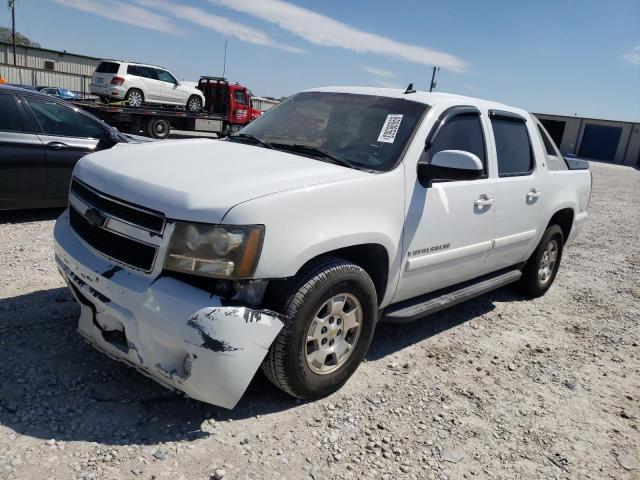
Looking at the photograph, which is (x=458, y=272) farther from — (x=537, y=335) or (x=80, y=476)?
(x=80, y=476)

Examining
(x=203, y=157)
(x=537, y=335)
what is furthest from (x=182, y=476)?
(x=537, y=335)

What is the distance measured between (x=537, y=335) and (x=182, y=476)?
3321mm

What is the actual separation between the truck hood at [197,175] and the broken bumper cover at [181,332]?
0.37m

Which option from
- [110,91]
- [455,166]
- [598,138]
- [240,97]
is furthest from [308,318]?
[598,138]

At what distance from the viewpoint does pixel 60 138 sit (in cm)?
594

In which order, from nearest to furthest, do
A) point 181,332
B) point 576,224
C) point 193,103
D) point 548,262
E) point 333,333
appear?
point 181,332 < point 333,333 < point 548,262 < point 576,224 < point 193,103

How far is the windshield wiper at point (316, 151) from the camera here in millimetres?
3091

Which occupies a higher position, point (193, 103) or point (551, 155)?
point (551, 155)

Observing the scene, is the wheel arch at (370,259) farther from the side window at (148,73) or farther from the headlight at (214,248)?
the side window at (148,73)

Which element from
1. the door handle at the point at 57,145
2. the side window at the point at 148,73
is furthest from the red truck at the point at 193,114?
the door handle at the point at 57,145

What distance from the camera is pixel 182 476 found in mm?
2264

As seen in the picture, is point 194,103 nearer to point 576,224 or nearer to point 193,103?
point 193,103

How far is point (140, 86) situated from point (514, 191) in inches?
694

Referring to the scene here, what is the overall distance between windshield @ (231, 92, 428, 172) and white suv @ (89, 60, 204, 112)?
14.9 meters
